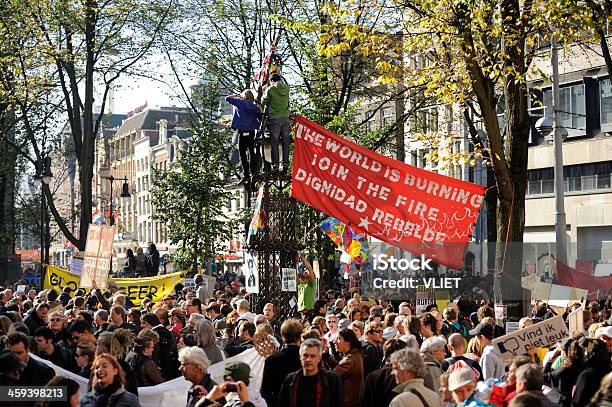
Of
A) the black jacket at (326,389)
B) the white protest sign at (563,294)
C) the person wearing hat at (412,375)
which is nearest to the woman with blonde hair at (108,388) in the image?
the black jacket at (326,389)

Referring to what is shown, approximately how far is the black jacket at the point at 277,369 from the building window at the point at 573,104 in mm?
39825

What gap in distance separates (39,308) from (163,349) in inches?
131

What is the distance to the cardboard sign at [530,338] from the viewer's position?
1200 cm

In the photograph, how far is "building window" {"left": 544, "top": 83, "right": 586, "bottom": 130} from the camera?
160 ft

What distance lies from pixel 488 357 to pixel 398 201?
4.64 meters

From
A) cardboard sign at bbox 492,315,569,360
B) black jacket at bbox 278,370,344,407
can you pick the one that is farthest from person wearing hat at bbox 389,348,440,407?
cardboard sign at bbox 492,315,569,360

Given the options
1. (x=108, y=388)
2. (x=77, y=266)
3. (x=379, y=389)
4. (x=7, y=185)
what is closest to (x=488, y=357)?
(x=379, y=389)

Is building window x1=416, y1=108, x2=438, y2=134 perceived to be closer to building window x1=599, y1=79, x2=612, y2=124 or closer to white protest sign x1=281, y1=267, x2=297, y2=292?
building window x1=599, y1=79, x2=612, y2=124

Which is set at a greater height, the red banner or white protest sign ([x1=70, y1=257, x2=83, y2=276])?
the red banner

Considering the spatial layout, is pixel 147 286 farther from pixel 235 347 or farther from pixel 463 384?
pixel 463 384

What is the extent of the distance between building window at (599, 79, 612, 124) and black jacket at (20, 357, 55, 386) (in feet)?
134

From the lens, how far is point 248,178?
18.4 metres

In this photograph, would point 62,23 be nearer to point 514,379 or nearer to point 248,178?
point 248,178

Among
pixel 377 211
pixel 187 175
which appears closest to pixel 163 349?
pixel 377 211
